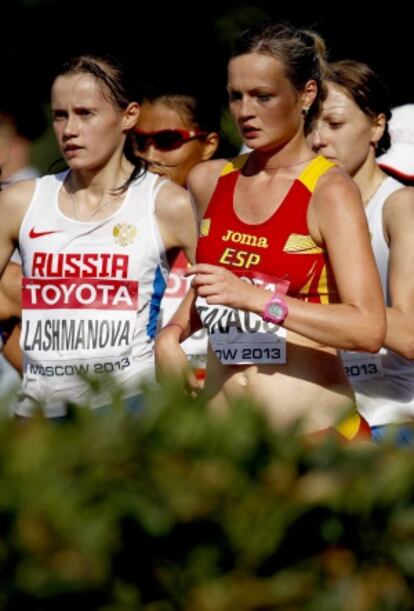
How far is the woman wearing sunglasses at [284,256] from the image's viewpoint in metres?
4.67

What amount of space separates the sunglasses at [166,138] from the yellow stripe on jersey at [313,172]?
195 cm

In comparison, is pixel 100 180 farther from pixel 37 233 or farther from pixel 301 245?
pixel 301 245

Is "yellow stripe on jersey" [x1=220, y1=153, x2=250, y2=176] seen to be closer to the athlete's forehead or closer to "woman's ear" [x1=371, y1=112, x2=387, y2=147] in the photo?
the athlete's forehead

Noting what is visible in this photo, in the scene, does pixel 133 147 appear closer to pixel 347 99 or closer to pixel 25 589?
pixel 347 99

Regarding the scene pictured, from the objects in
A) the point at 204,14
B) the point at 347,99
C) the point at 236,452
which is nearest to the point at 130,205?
the point at 347,99

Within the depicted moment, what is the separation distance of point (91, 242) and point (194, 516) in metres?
3.01

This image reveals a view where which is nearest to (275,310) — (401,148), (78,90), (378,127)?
(78,90)

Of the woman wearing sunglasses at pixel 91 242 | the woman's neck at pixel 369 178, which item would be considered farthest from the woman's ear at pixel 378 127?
the woman wearing sunglasses at pixel 91 242

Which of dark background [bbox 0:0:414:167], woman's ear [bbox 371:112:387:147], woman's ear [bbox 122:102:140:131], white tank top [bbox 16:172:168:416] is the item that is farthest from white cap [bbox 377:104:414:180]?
dark background [bbox 0:0:414:167]

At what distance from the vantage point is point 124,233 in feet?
19.2

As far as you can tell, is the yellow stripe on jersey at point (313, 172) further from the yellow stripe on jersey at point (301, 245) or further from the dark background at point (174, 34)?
the dark background at point (174, 34)

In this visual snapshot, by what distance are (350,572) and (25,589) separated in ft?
1.91

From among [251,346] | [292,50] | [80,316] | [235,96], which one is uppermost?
[292,50]

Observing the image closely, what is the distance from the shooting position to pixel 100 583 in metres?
2.86
